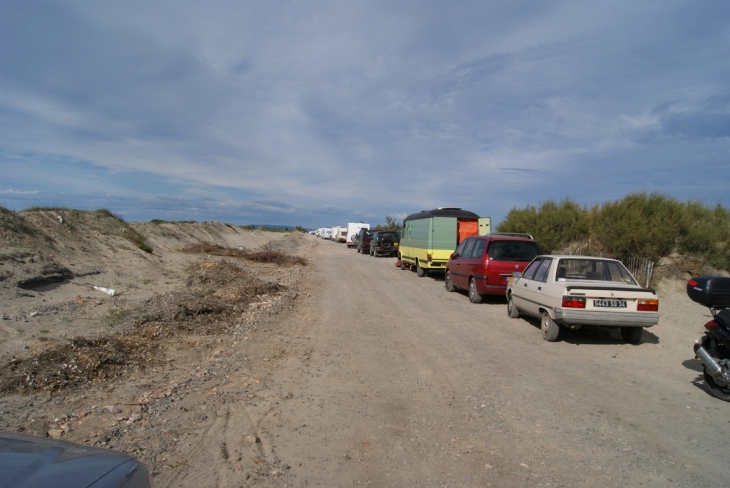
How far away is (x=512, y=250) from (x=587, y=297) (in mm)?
4907

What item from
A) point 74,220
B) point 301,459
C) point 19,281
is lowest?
point 301,459

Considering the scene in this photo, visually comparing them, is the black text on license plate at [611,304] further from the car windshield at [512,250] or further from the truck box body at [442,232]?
the truck box body at [442,232]

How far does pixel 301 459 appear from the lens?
162 inches

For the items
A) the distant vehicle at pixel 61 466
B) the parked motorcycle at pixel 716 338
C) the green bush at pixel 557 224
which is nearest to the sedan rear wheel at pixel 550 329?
the parked motorcycle at pixel 716 338

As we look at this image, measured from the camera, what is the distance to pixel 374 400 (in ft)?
18.2

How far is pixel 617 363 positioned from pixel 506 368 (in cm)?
188

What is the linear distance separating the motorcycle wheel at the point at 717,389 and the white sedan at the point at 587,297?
82.9 inches

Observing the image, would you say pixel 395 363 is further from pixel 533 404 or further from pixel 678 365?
pixel 678 365

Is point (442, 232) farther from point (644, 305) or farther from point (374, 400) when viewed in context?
point (374, 400)

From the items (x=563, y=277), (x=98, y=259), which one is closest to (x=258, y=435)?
(x=563, y=277)

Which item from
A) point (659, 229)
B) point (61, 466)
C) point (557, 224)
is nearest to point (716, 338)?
point (61, 466)

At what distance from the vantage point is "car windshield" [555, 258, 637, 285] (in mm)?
8938

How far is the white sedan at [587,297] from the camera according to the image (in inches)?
321

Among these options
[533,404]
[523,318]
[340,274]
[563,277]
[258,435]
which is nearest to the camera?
[258,435]
